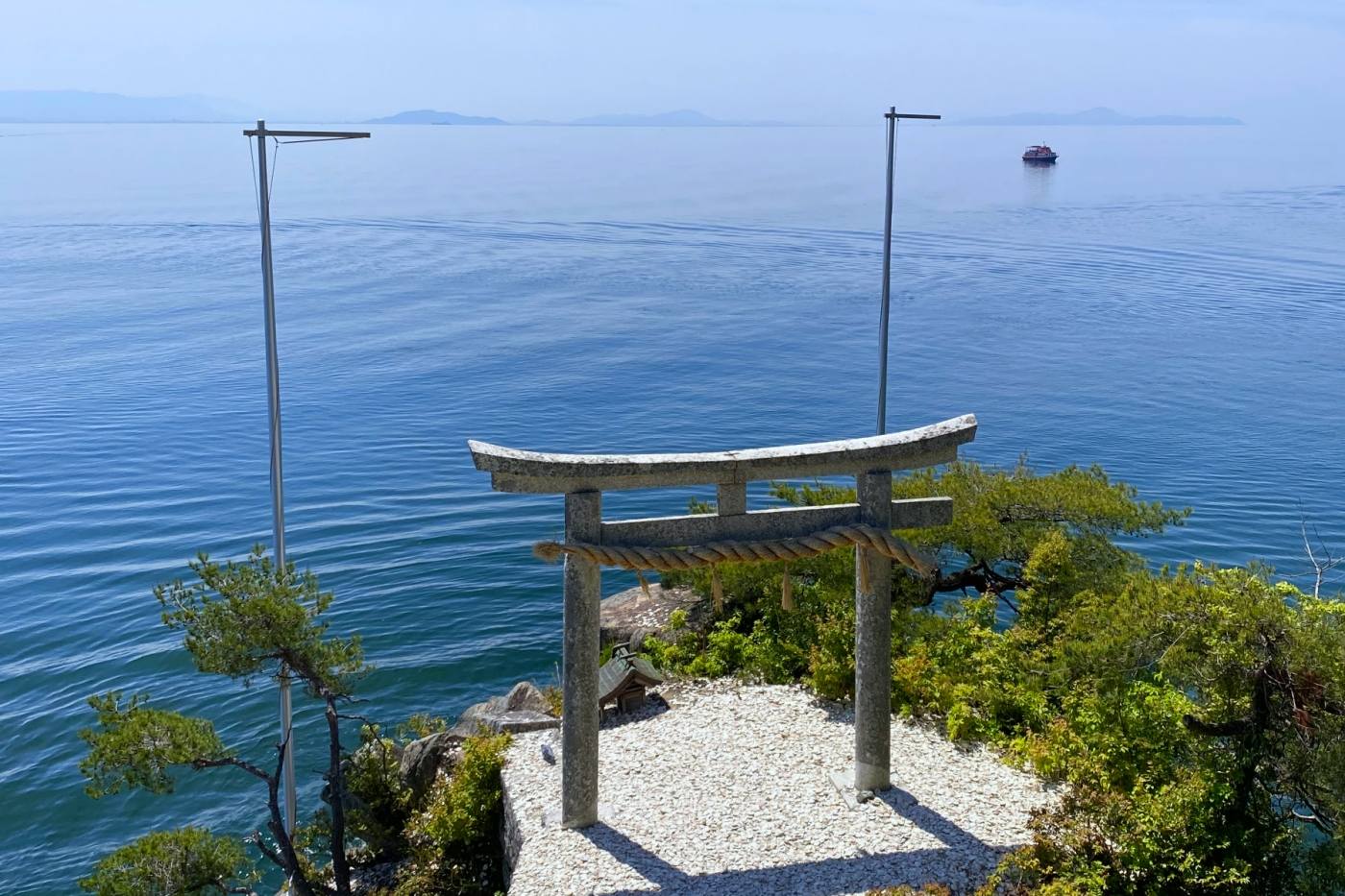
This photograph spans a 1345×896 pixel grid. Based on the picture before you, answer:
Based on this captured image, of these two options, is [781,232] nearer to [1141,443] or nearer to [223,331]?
[223,331]

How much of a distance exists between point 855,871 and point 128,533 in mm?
24806

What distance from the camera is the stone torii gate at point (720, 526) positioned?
40.1 feet

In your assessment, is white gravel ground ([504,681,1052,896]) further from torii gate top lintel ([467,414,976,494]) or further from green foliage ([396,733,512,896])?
torii gate top lintel ([467,414,976,494])

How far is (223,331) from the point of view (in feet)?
187

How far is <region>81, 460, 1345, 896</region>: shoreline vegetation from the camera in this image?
11.6m

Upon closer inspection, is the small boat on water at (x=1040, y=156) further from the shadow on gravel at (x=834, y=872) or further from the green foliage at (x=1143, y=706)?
the shadow on gravel at (x=834, y=872)

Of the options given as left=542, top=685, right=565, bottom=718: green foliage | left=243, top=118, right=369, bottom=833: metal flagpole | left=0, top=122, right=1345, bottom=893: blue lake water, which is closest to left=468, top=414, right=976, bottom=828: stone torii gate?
left=542, top=685, right=565, bottom=718: green foliage

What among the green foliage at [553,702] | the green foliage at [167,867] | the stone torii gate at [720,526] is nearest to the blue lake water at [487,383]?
the green foliage at [553,702]

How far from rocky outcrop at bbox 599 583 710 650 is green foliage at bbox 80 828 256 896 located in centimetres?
900

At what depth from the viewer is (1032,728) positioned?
611 inches

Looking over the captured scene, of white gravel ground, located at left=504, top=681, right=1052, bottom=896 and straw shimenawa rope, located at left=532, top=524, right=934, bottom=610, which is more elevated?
straw shimenawa rope, located at left=532, top=524, right=934, bottom=610

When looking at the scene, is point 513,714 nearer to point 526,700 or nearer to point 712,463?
point 526,700

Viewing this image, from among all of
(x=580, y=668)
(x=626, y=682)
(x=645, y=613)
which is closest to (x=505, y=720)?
(x=626, y=682)

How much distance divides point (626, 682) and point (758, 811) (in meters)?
3.29
